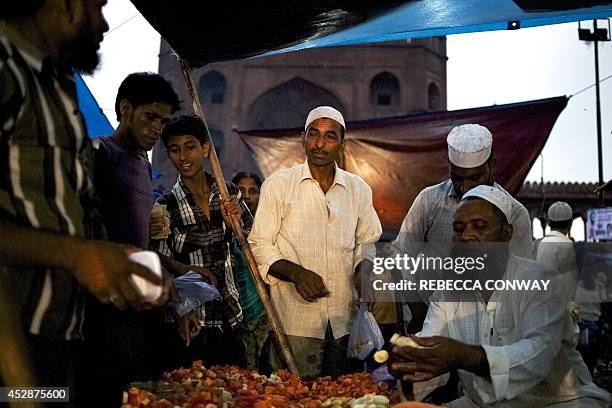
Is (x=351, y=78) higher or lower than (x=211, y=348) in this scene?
higher

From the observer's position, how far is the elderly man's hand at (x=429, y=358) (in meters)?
1.86

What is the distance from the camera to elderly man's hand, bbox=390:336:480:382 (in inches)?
73.2

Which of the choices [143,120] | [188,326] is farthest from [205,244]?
[143,120]

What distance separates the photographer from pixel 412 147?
22.7 ft

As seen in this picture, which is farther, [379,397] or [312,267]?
[312,267]

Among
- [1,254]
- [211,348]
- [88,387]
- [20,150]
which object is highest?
[20,150]

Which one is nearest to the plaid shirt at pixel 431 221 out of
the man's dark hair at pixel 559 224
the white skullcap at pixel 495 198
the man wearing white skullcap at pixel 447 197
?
the man wearing white skullcap at pixel 447 197

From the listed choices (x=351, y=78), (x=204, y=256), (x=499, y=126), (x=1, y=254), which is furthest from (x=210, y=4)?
(x=351, y=78)

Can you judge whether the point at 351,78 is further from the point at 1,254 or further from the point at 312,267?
the point at 1,254

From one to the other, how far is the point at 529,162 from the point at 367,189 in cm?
348

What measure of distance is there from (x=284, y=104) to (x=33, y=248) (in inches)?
1253

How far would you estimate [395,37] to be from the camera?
3994mm

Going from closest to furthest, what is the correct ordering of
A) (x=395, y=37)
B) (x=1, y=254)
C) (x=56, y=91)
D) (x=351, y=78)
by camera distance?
(x=1, y=254), (x=56, y=91), (x=395, y=37), (x=351, y=78)

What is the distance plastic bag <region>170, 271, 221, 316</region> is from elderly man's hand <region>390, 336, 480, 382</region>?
98 centimetres
